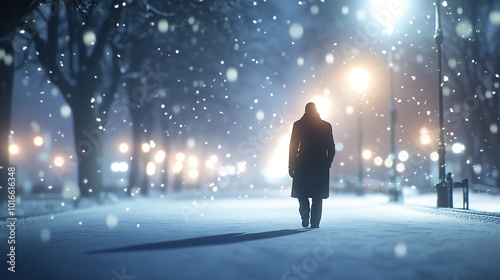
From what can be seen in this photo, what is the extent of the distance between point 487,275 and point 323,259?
205cm

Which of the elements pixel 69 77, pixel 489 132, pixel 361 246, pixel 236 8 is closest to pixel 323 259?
pixel 361 246

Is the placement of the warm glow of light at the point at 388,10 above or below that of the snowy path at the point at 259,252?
above

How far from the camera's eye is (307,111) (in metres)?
13.4

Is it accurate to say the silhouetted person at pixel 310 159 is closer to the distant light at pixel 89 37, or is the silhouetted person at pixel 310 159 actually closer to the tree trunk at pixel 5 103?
the tree trunk at pixel 5 103

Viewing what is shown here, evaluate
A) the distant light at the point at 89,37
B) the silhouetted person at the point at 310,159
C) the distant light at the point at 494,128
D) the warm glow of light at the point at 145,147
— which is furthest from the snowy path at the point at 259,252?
the warm glow of light at the point at 145,147

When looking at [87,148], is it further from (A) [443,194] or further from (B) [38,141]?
(B) [38,141]

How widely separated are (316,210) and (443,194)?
30.6 feet

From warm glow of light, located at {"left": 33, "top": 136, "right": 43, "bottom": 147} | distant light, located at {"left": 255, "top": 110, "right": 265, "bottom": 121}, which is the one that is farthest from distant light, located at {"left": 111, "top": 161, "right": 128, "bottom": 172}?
distant light, located at {"left": 255, "top": 110, "right": 265, "bottom": 121}

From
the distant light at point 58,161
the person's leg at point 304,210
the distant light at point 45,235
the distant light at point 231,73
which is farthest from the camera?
the distant light at point 58,161

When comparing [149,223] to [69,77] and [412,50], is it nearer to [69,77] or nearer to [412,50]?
[69,77]

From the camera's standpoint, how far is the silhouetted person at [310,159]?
515 inches

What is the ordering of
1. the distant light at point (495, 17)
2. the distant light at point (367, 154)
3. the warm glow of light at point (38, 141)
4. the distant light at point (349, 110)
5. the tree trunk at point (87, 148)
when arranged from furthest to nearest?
the warm glow of light at point (38, 141), the distant light at point (367, 154), the distant light at point (349, 110), the distant light at point (495, 17), the tree trunk at point (87, 148)

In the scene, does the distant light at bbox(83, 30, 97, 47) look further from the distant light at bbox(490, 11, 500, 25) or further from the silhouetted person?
the distant light at bbox(490, 11, 500, 25)

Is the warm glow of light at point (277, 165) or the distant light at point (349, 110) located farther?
the warm glow of light at point (277, 165)
